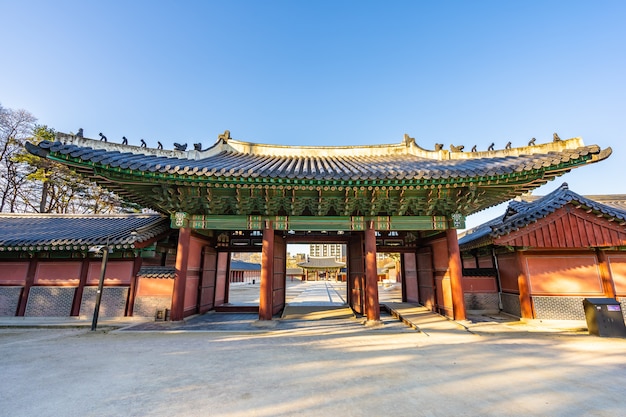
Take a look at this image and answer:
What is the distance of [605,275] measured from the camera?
8.52 metres

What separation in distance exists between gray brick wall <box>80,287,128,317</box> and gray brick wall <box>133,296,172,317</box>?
2.32ft

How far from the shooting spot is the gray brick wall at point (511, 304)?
30.3 feet

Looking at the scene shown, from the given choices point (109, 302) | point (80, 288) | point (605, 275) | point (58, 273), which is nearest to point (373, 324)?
point (605, 275)

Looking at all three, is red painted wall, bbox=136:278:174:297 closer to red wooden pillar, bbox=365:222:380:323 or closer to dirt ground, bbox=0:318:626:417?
dirt ground, bbox=0:318:626:417

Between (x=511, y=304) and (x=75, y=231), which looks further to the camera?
(x=75, y=231)

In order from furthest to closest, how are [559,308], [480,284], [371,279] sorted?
1. [480,284]
2. [371,279]
3. [559,308]

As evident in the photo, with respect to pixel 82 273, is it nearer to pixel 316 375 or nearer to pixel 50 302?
pixel 50 302

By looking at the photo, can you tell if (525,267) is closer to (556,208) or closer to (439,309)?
(556,208)

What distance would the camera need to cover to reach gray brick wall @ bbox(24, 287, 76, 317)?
10281 mm

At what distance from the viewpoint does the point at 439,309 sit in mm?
10023

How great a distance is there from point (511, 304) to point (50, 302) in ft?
57.4

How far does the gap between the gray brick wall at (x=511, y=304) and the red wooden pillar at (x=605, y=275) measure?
7.82 ft

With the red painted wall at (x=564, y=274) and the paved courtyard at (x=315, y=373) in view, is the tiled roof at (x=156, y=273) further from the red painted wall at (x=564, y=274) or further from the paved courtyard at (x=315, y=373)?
the red painted wall at (x=564, y=274)

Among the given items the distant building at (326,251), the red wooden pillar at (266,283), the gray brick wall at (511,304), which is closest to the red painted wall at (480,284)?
the gray brick wall at (511,304)
